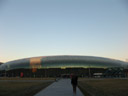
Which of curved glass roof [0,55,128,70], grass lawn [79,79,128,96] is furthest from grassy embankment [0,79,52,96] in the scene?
curved glass roof [0,55,128,70]

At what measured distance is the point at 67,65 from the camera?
4449 inches

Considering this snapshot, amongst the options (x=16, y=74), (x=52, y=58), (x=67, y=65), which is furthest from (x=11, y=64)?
(x=67, y=65)

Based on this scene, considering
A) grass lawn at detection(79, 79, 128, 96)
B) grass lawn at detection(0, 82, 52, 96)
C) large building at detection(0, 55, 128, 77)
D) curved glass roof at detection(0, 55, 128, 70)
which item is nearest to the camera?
→ grass lawn at detection(79, 79, 128, 96)

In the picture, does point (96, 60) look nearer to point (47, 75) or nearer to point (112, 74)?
point (112, 74)

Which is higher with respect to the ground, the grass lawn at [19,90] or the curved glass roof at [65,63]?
the curved glass roof at [65,63]

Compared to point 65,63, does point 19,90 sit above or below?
below

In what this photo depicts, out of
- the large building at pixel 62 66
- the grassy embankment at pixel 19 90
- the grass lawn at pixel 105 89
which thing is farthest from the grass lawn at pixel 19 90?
the large building at pixel 62 66

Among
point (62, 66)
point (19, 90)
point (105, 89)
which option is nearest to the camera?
point (19, 90)

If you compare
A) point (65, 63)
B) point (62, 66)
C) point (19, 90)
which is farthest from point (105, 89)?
point (65, 63)

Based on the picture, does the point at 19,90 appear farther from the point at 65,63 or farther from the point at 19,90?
the point at 65,63

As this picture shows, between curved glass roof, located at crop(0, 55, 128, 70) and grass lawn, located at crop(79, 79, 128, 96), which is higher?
curved glass roof, located at crop(0, 55, 128, 70)

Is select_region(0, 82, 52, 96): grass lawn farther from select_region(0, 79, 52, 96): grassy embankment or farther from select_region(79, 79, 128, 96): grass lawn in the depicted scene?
select_region(79, 79, 128, 96): grass lawn

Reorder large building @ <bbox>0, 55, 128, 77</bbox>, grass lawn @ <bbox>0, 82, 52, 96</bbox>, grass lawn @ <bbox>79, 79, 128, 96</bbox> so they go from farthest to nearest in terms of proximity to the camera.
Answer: large building @ <bbox>0, 55, 128, 77</bbox> → grass lawn @ <bbox>0, 82, 52, 96</bbox> → grass lawn @ <bbox>79, 79, 128, 96</bbox>

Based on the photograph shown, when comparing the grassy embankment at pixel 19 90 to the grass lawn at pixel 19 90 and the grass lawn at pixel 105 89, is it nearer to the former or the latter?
the grass lawn at pixel 19 90
